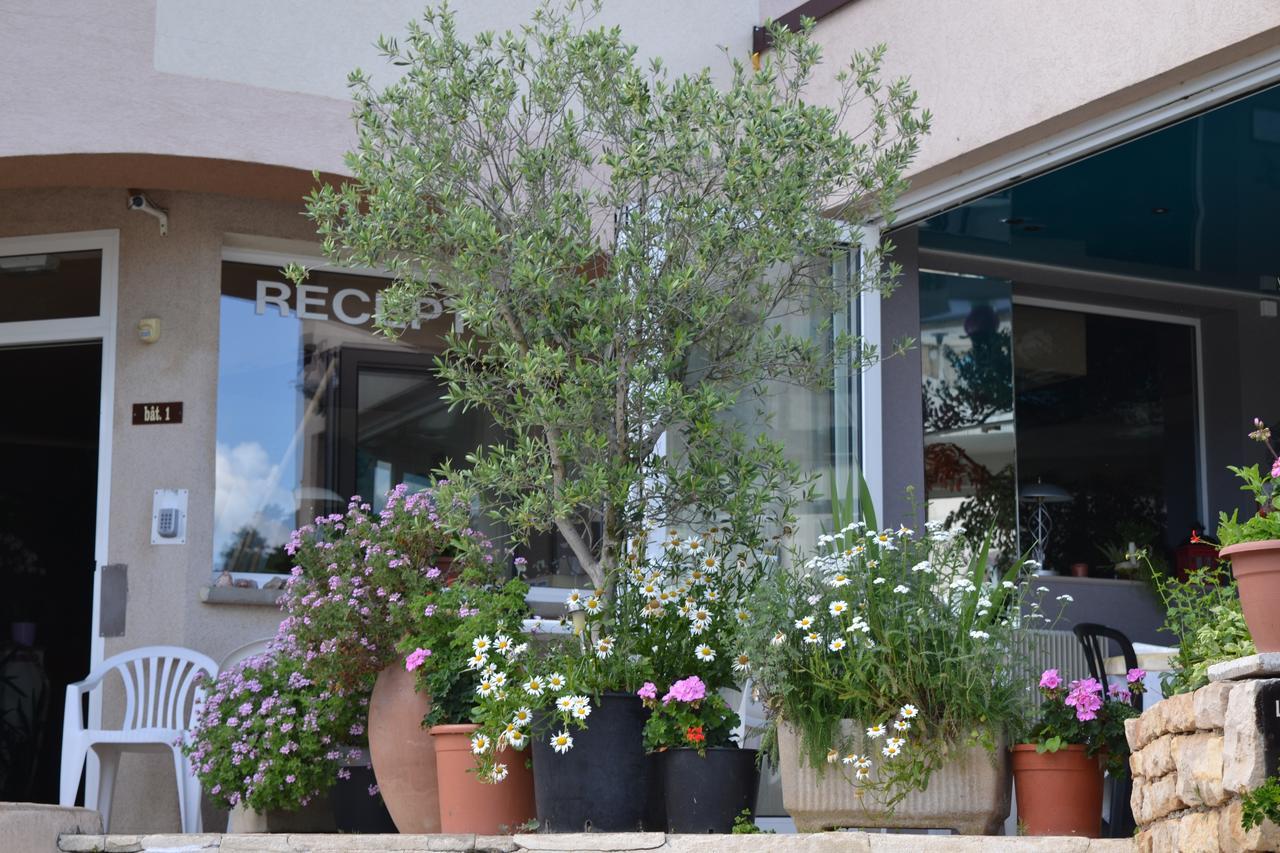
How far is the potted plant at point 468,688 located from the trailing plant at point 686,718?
0.34m

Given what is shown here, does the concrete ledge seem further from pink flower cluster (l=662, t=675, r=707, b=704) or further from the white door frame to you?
the white door frame

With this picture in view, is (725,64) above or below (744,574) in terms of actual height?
above

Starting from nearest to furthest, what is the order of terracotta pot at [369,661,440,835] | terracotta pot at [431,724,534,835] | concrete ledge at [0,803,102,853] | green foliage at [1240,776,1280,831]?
green foliage at [1240,776,1280,831] → concrete ledge at [0,803,102,853] → terracotta pot at [431,724,534,835] → terracotta pot at [369,661,440,835]

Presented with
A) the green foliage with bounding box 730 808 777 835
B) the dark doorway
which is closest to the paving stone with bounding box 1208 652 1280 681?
the green foliage with bounding box 730 808 777 835

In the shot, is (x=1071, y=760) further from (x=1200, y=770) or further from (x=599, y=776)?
(x=599, y=776)

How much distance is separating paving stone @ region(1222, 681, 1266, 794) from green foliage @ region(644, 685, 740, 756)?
1.39 meters

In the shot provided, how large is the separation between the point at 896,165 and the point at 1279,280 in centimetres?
479

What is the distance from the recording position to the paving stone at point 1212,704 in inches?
110

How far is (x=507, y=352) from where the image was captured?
4078mm

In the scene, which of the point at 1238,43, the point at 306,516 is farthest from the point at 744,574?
the point at 306,516

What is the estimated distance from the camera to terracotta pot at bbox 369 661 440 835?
14.4 ft

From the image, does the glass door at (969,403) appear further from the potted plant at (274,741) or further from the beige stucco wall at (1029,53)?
the potted plant at (274,741)

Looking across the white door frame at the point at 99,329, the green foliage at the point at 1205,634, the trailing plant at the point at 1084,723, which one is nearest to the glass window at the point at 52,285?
the white door frame at the point at 99,329

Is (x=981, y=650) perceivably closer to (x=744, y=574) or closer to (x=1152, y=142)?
(x=744, y=574)
